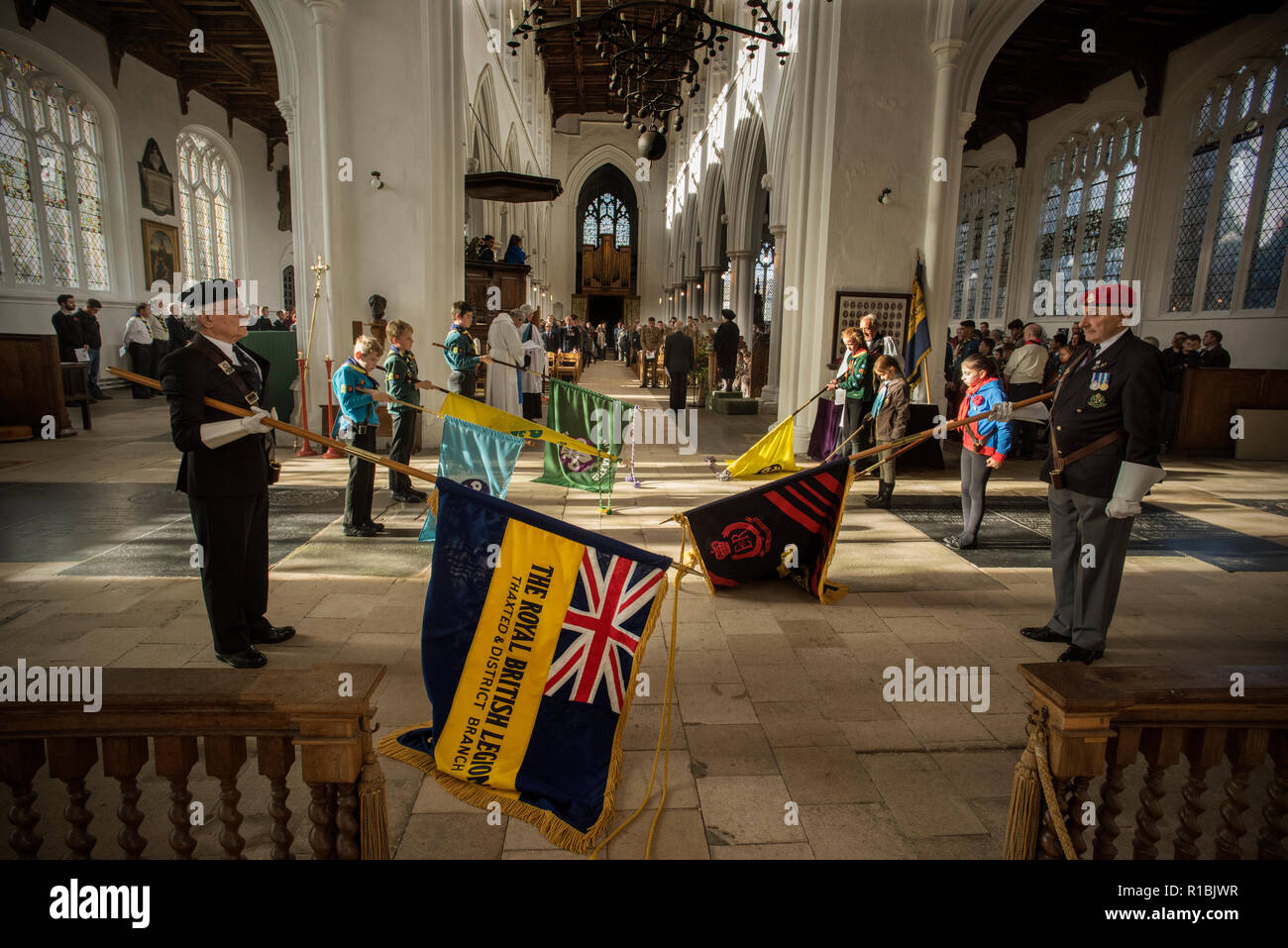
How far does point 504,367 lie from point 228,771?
29.5 feet

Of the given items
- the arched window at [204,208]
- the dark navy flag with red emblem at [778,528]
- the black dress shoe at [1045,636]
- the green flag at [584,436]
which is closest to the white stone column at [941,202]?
the green flag at [584,436]

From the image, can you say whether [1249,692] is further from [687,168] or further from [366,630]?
[687,168]

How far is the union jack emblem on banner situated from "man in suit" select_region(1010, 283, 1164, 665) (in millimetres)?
2251

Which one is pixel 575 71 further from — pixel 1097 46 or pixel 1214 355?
pixel 1214 355

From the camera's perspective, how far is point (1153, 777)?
6.03ft

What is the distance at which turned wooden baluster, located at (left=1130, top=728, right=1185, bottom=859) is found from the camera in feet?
5.98

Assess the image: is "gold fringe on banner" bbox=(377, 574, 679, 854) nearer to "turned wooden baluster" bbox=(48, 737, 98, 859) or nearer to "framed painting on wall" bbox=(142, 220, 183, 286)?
"turned wooden baluster" bbox=(48, 737, 98, 859)

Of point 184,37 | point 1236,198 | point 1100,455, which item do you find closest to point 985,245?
point 1236,198

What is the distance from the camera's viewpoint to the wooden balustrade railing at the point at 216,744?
164 centimetres

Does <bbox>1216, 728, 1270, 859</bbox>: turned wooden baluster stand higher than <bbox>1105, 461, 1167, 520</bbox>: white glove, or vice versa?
<bbox>1105, 461, 1167, 520</bbox>: white glove

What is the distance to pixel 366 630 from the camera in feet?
13.3

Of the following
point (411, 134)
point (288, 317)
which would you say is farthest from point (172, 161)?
point (411, 134)

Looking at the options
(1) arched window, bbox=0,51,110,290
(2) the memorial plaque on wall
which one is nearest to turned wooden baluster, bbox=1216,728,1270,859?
(1) arched window, bbox=0,51,110,290

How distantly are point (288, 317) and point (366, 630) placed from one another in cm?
1601
